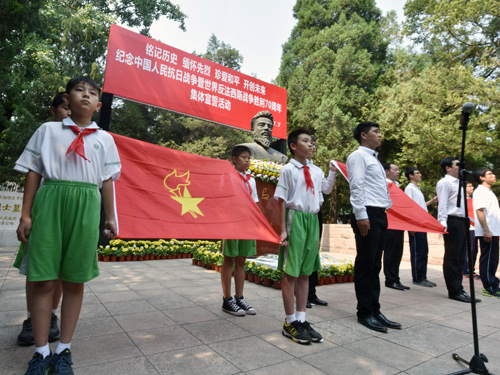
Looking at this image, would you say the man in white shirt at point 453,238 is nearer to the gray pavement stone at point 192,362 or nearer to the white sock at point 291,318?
the white sock at point 291,318

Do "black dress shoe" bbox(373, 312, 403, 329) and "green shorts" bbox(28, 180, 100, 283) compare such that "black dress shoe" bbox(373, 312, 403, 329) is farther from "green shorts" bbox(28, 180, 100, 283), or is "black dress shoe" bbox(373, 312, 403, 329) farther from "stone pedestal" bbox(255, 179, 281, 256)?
"green shorts" bbox(28, 180, 100, 283)

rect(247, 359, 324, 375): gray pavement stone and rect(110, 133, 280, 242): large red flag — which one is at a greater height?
rect(110, 133, 280, 242): large red flag

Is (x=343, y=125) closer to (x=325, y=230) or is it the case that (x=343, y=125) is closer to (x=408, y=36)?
(x=408, y=36)

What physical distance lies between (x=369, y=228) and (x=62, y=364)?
269 centimetres

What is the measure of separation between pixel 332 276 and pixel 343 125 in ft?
40.5

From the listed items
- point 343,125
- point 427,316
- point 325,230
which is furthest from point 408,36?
point 427,316

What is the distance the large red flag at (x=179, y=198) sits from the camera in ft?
9.14

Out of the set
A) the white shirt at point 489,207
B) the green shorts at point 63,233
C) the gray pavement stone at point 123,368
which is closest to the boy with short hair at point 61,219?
the green shorts at point 63,233

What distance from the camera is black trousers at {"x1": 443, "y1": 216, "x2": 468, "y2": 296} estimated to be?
4.74 meters

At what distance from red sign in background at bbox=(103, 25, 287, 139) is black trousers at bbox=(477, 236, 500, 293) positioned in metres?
6.71

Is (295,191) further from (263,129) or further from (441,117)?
(441,117)

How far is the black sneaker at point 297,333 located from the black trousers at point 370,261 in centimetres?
90

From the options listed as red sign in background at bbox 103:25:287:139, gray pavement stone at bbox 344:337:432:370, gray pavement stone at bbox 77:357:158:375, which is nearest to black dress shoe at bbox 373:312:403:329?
gray pavement stone at bbox 344:337:432:370

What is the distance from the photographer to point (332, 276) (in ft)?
18.3
